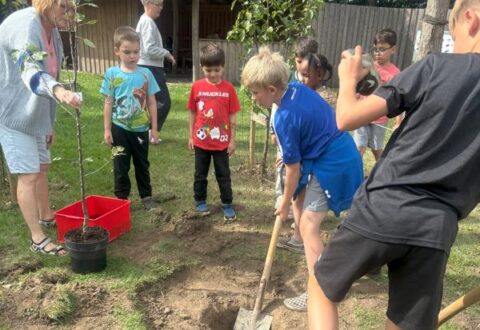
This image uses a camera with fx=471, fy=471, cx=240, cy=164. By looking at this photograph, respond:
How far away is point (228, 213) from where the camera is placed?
443cm

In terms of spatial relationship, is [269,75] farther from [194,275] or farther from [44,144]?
[44,144]

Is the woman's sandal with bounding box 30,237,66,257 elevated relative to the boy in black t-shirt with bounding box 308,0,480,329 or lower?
lower

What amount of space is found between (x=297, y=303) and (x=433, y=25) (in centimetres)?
341

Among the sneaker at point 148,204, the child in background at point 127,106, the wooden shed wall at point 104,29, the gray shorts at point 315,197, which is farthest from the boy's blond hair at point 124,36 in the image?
the wooden shed wall at point 104,29

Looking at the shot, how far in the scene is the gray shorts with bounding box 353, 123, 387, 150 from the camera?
5.14m

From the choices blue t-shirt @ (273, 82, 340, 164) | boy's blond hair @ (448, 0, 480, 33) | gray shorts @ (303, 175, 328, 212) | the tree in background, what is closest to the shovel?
gray shorts @ (303, 175, 328, 212)

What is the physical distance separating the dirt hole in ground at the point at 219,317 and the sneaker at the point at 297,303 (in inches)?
13.6

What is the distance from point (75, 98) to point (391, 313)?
6.99 feet

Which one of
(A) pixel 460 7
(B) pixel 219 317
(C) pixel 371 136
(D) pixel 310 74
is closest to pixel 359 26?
(C) pixel 371 136

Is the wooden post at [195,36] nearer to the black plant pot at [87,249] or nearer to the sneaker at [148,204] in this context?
the sneaker at [148,204]

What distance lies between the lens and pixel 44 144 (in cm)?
376

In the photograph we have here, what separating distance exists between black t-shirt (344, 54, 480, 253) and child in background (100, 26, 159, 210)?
2.66 m

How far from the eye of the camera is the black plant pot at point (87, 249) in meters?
3.26

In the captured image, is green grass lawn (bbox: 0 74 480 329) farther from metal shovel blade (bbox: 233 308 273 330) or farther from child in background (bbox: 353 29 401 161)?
child in background (bbox: 353 29 401 161)
